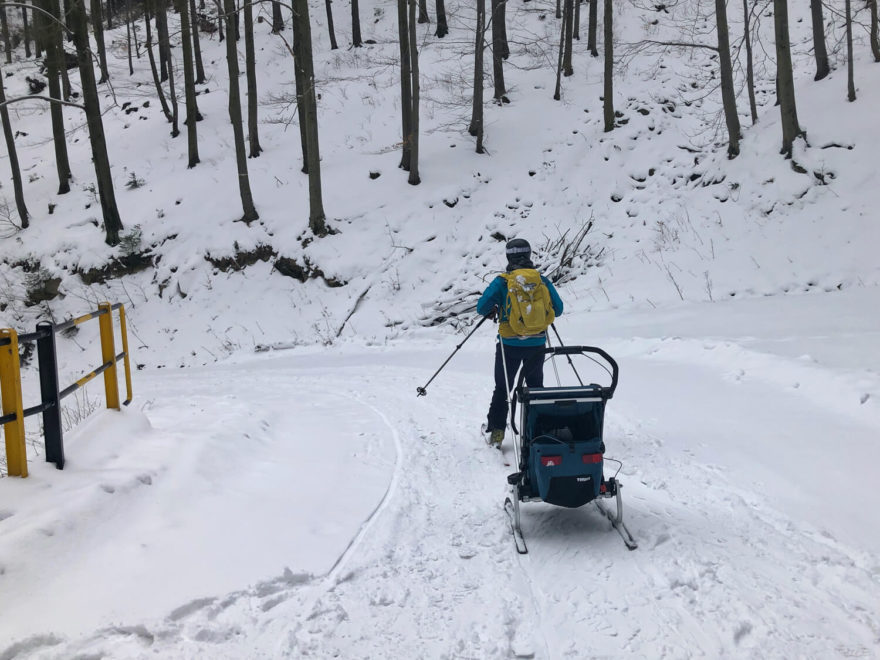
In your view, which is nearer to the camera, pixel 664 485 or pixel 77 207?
pixel 664 485

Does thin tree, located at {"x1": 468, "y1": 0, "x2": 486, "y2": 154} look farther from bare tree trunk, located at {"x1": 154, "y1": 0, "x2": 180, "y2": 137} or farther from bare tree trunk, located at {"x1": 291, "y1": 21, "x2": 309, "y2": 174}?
bare tree trunk, located at {"x1": 154, "y1": 0, "x2": 180, "y2": 137}

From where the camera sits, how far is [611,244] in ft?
56.9

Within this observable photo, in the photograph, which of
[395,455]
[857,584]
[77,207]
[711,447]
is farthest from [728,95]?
[77,207]

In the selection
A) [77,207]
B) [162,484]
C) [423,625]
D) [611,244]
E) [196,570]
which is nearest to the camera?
[423,625]

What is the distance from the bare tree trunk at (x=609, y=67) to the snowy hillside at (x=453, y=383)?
66cm

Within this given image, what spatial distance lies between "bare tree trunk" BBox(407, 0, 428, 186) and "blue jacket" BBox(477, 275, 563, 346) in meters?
14.5

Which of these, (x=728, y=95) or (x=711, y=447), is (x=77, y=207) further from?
(x=711, y=447)

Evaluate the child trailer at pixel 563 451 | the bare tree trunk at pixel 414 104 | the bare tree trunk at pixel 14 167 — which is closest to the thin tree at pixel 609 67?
the bare tree trunk at pixel 414 104

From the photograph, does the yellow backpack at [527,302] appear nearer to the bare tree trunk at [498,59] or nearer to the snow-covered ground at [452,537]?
the snow-covered ground at [452,537]

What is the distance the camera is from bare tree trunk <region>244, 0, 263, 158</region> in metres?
20.8

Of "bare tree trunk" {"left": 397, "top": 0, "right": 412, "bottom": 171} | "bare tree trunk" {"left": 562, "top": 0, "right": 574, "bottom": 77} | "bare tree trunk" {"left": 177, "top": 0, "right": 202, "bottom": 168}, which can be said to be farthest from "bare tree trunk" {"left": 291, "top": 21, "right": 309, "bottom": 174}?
→ "bare tree trunk" {"left": 562, "top": 0, "right": 574, "bottom": 77}

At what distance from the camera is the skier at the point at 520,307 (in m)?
Answer: 6.45

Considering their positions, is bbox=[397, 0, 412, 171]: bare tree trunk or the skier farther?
bbox=[397, 0, 412, 171]: bare tree trunk

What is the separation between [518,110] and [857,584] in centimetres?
2395
